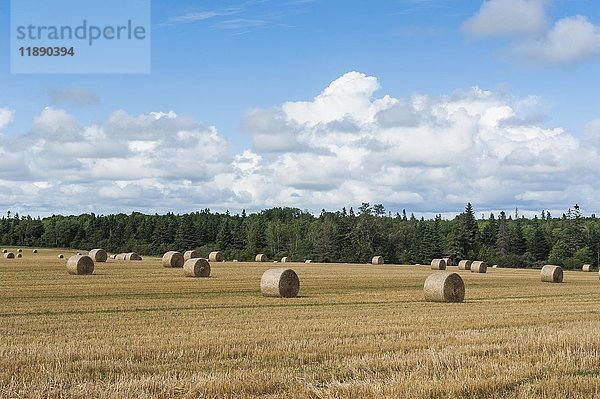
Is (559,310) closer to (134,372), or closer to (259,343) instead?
(259,343)

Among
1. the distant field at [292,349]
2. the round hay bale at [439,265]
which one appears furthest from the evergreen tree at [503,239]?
the distant field at [292,349]

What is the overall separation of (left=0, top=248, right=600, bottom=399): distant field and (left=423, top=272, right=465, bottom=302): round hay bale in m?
1.63

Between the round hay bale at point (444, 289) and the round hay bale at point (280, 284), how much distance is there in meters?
5.09

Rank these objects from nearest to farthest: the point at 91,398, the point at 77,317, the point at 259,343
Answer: the point at 91,398, the point at 259,343, the point at 77,317

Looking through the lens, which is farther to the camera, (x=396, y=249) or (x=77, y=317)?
(x=396, y=249)

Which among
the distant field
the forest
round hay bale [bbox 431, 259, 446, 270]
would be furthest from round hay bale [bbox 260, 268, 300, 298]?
the forest

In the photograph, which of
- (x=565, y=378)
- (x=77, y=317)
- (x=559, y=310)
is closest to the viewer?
(x=565, y=378)

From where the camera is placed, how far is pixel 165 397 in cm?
924

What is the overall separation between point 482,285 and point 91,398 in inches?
1372

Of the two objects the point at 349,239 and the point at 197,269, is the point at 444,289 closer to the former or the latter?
the point at 197,269

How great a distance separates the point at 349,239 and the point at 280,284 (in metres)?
85.1

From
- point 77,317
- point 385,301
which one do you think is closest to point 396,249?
point 385,301

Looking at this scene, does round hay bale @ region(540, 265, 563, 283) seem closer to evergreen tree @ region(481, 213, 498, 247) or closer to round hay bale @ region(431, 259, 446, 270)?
round hay bale @ region(431, 259, 446, 270)

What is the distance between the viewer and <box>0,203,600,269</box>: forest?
106875 millimetres
